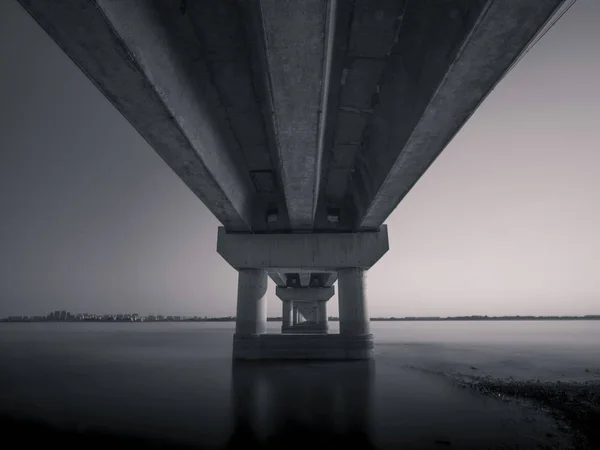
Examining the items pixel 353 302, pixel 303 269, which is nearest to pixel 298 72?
pixel 303 269

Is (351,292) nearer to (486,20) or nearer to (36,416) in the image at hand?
(36,416)

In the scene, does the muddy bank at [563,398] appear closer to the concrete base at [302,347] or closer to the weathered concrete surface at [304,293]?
the concrete base at [302,347]

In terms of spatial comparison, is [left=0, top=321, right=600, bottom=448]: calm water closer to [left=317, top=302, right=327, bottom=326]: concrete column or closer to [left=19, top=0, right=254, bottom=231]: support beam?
[left=19, top=0, right=254, bottom=231]: support beam

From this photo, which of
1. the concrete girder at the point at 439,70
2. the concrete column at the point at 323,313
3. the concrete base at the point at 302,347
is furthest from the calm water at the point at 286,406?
the concrete column at the point at 323,313

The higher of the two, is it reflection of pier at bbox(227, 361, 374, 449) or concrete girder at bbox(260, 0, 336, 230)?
concrete girder at bbox(260, 0, 336, 230)

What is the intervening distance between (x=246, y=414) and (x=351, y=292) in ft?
32.4

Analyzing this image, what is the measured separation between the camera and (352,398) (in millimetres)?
10133

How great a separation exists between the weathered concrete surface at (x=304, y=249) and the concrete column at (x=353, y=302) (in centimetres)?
91

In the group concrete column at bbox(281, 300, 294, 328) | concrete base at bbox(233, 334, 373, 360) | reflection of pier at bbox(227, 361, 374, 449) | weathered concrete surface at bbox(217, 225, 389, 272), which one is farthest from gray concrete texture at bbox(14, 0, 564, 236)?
concrete column at bbox(281, 300, 294, 328)

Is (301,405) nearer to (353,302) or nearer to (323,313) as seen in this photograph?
(353,302)

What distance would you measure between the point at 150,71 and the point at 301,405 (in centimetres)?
846

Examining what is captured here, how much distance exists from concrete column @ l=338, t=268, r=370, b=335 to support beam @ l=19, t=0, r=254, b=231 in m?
9.60

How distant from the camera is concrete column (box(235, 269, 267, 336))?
17203 mm

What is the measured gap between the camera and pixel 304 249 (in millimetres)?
17062
